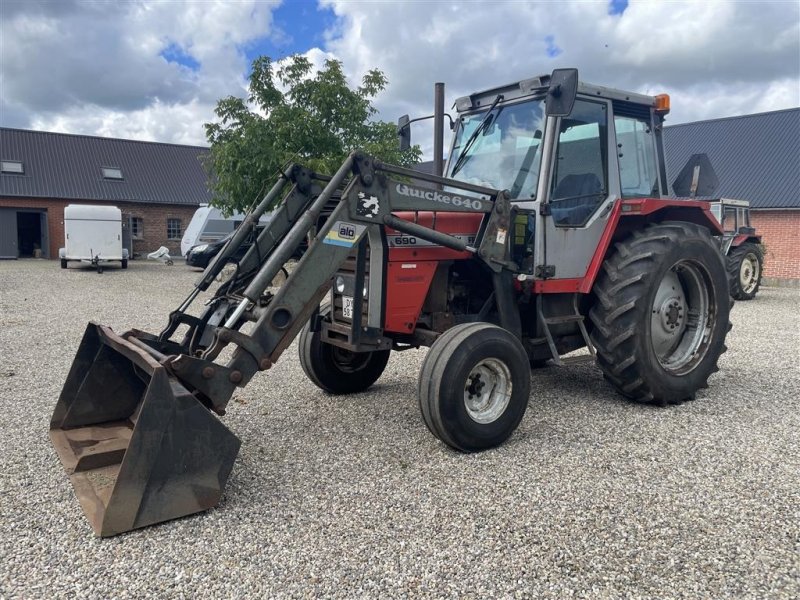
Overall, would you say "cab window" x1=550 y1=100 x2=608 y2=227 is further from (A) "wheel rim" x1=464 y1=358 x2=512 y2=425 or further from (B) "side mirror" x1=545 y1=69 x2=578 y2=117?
(A) "wheel rim" x1=464 y1=358 x2=512 y2=425

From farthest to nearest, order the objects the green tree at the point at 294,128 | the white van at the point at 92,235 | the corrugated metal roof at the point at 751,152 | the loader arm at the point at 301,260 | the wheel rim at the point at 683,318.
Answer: the corrugated metal roof at the point at 751,152
the white van at the point at 92,235
the green tree at the point at 294,128
the wheel rim at the point at 683,318
the loader arm at the point at 301,260

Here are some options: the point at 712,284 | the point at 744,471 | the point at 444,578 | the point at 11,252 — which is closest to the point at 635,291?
the point at 712,284

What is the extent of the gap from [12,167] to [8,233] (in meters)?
3.09

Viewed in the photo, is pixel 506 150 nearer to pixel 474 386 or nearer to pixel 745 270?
pixel 474 386

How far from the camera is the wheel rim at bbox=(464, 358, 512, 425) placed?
4203mm

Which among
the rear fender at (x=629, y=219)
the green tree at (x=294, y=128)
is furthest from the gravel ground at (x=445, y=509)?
the green tree at (x=294, y=128)

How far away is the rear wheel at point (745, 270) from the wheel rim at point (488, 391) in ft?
37.8

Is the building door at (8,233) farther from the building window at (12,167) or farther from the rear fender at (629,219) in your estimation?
the rear fender at (629,219)

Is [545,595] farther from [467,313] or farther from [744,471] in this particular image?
[467,313]

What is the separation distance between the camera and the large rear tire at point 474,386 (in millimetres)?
3914

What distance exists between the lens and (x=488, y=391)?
429cm

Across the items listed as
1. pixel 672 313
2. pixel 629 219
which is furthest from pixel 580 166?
pixel 672 313

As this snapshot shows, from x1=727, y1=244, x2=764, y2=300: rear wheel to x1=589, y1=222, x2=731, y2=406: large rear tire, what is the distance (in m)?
9.25

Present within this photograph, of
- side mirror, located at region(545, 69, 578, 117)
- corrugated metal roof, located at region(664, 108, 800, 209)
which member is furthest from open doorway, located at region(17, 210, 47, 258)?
side mirror, located at region(545, 69, 578, 117)
